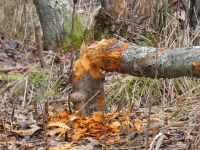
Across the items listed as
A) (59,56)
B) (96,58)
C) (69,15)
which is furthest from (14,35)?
(96,58)

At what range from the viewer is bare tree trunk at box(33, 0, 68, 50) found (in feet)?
22.8

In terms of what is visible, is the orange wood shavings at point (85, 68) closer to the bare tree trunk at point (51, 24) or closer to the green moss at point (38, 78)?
the green moss at point (38, 78)

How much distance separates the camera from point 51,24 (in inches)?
276

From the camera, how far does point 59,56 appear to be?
6047mm

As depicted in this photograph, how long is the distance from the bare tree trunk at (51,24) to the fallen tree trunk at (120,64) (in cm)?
375

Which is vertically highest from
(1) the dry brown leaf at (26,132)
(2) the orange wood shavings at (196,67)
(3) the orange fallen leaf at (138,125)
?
(2) the orange wood shavings at (196,67)

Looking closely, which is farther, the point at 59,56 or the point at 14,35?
the point at 14,35

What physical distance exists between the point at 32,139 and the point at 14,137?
101 mm

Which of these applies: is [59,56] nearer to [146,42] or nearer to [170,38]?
[146,42]

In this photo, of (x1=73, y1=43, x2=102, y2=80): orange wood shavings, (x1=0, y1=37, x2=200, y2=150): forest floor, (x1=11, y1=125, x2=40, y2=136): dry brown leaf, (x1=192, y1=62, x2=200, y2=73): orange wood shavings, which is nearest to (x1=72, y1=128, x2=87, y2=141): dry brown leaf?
(x1=0, y1=37, x2=200, y2=150): forest floor

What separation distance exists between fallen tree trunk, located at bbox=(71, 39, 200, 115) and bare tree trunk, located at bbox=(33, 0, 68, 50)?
375 centimetres

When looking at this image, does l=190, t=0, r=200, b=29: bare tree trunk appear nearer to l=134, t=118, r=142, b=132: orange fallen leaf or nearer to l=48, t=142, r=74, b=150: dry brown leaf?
l=134, t=118, r=142, b=132: orange fallen leaf

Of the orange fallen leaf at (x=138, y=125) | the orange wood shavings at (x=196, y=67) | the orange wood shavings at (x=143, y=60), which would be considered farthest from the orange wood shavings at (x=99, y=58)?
the orange wood shavings at (x=196, y=67)

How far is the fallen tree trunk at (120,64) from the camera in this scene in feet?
9.14
